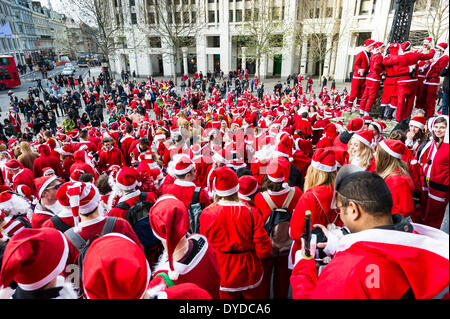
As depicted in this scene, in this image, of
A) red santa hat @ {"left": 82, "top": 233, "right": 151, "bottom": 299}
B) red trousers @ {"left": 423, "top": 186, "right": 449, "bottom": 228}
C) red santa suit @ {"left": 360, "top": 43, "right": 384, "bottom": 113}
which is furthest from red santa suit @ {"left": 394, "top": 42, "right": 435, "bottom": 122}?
red santa hat @ {"left": 82, "top": 233, "right": 151, "bottom": 299}

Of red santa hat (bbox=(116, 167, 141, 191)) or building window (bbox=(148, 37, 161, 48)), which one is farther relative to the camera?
building window (bbox=(148, 37, 161, 48))

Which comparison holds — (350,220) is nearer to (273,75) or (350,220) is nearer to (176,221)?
(176,221)

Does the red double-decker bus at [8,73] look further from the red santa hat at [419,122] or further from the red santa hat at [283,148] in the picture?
the red santa hat at [419,122]

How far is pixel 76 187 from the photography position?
2756 millimetres

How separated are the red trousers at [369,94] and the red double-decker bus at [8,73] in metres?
37.0

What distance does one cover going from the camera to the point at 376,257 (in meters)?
1.37

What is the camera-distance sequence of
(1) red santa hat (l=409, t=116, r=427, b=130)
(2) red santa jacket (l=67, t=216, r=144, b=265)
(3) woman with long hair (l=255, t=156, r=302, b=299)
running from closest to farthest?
1. (2) red santa jacket (l=67, t=216, r=144, b=265)
2. (3) woman with long hair (l=255, t=156, r=302, b=299)
3. (1) red santa hat (l=409, t=116, r=427, b=130)

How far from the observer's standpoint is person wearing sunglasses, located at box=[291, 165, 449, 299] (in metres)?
1.23

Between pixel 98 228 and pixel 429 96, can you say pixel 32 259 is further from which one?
pixel 429 96

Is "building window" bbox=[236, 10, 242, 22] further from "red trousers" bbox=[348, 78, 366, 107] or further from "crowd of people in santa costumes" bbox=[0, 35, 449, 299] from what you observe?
"crowd of people in santa costumes" bbox=[0, 35, 449, 299]

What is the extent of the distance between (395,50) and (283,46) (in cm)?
2958

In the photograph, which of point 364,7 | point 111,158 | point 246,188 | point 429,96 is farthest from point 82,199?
point 364,7

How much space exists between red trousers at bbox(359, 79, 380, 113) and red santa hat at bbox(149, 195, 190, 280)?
7.00 meters
